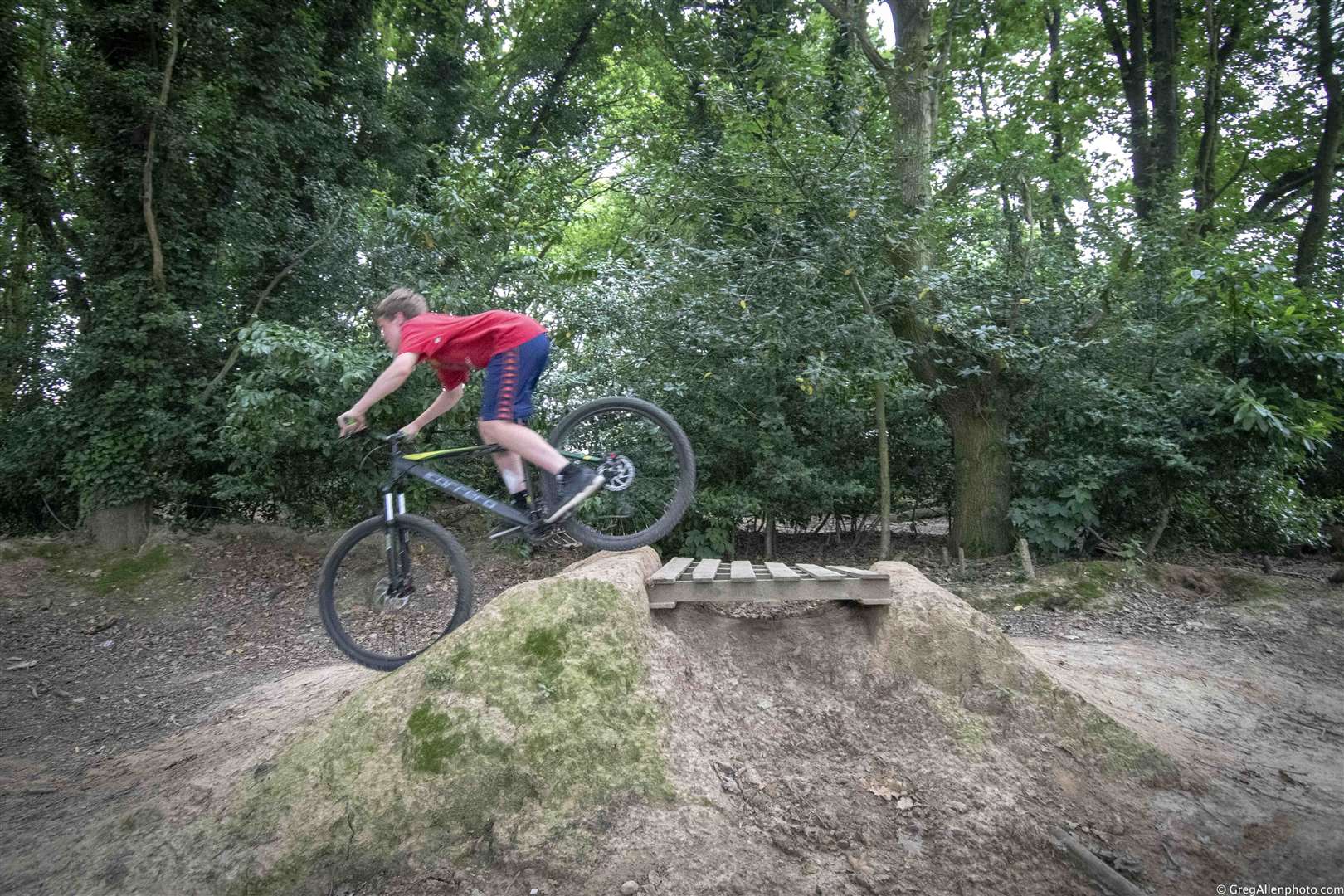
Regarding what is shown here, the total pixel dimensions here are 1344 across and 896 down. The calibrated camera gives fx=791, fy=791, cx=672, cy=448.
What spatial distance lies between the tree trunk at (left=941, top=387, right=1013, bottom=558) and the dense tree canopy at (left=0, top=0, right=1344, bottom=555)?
38 mm

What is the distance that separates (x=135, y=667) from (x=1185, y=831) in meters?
8.05

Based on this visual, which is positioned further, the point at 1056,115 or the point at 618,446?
the point at 1056,115

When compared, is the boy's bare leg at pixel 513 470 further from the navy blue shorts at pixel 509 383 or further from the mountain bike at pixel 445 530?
the navy blue shorts at pixel 509 383

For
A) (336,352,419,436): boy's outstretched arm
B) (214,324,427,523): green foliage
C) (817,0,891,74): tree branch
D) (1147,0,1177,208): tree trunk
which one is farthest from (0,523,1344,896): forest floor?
(817,0,891,74): tree branch

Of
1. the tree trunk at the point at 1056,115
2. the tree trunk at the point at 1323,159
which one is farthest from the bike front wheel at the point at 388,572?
the tree trunk at the point at 1323,159

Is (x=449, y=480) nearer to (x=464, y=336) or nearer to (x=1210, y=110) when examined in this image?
(x=464, y=336)

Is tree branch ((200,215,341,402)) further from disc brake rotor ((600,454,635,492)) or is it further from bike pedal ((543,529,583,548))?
disc brake rotor ((600,454,635,492))

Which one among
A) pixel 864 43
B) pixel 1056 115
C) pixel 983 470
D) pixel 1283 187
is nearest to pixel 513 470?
pixel 983 470

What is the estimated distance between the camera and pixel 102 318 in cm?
884

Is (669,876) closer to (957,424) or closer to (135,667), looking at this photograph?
(135,667)

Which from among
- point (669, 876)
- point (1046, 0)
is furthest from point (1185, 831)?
point (1046, 0)

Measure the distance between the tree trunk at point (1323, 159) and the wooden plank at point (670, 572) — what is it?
10919 mm

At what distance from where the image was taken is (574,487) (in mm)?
4121

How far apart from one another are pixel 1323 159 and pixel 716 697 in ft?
43.6
